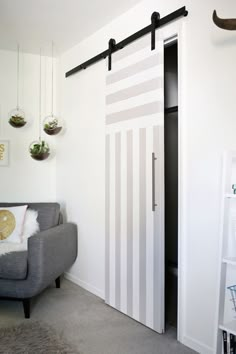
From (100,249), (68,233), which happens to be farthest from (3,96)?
Answer: (100,249)

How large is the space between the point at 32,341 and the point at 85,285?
3.70ft

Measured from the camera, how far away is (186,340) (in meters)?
2.23

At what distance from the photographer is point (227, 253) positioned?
1.84 m

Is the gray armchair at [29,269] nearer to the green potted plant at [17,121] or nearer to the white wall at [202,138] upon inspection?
the white wall at [202,138]

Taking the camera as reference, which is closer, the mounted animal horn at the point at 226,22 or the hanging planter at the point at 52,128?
the mounted animal horn at the point at 226,22

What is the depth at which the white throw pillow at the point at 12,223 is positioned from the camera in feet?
10.3

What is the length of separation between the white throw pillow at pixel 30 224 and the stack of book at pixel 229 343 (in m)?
2.02

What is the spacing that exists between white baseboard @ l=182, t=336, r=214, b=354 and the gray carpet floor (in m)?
0.04

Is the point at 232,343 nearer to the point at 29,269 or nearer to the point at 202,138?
the point at 202,138

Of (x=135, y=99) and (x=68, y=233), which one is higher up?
(x=135, y=99)

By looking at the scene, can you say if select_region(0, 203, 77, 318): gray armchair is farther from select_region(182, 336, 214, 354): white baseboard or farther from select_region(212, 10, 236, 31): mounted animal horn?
select_region(212, 10, 236, 31): mounted animal horn

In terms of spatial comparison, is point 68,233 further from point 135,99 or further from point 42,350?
point 135,99

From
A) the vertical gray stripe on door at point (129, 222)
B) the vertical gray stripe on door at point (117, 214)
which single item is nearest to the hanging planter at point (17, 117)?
the vertical gray stripe on door at point (117, 214)

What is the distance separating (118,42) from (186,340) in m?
2.42
